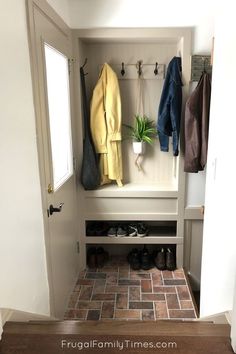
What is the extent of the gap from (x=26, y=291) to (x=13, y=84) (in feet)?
3.40

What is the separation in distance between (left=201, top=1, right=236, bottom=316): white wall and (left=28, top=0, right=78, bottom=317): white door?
38.5 inches

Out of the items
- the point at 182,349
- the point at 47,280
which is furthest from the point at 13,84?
the point at 182,349

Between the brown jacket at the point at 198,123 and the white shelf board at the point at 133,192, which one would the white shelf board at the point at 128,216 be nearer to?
the white shelf board at the point at 133,192

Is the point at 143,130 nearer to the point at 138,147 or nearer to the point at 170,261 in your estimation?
the point at 138,147

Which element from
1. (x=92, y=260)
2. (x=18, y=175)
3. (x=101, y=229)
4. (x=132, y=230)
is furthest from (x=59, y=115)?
(x=92, y=260)

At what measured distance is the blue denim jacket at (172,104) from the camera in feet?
7.81

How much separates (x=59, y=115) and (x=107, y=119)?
1.71 feet

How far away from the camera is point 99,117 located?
2527 mm

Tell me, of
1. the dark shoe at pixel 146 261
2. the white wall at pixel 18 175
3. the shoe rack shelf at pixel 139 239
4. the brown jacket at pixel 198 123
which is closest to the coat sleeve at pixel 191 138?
the brown jacket at pixel 198 123

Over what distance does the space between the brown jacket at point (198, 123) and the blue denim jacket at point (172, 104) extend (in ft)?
0.30

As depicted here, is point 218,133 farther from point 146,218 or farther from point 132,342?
point 146,218

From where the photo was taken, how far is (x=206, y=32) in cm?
234

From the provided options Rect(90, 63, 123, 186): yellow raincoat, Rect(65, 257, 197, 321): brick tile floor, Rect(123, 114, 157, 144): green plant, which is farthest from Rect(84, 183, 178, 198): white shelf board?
Rect(65, 257, 197, 321): brick tile floor

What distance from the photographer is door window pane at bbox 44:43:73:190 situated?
6.30ft
